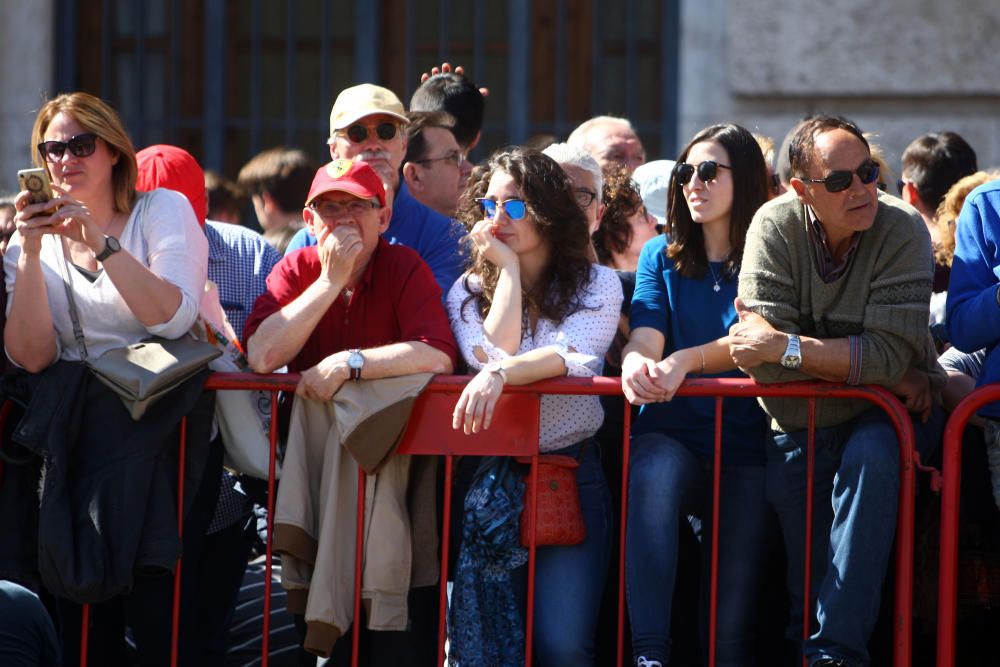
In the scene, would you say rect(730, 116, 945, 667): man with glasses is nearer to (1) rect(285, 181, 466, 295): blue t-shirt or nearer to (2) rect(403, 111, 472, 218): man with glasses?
(1) rect(285, 181, 466, 295): blue t-shirt

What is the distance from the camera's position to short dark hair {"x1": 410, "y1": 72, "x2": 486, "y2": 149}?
6488mm

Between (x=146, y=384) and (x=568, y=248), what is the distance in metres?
1.34

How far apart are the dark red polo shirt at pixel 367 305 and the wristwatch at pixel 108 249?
1.52ft

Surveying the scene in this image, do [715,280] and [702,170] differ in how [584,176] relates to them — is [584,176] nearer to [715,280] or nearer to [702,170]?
[702,170]

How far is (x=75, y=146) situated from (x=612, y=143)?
2248 mm

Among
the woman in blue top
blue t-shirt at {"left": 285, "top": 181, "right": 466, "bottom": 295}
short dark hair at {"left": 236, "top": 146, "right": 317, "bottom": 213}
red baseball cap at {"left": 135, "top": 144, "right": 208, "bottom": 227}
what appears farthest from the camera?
short dark hair at {"left": 236, "top": 146, "right": 317, "bottom": 213}

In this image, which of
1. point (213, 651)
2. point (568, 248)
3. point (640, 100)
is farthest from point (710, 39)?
point (213, 651)

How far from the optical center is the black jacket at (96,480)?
4.52 metres

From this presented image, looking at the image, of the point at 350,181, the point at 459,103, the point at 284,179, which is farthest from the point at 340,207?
the point at 284,179

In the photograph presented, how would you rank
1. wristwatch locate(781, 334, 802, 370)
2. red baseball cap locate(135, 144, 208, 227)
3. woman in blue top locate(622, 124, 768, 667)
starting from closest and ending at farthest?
wristwatch locate(781, 334, 802, 370) → woman in blue top locate(622, 124, 768, 667) → red baseball cap locate(135, 144, 208, 227)

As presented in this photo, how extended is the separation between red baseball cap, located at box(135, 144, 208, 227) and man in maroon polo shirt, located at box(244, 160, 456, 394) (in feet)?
3.45

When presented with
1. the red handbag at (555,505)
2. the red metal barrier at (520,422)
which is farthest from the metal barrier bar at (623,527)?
the red handbag at (555,505)

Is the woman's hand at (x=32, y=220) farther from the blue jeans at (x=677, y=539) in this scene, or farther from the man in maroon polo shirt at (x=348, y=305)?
the blue jeans at (x=677, y=539)

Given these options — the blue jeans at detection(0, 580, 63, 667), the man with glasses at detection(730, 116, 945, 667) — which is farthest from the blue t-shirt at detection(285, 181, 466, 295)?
the blue jeans at detection(0, 580, 63, 667)
